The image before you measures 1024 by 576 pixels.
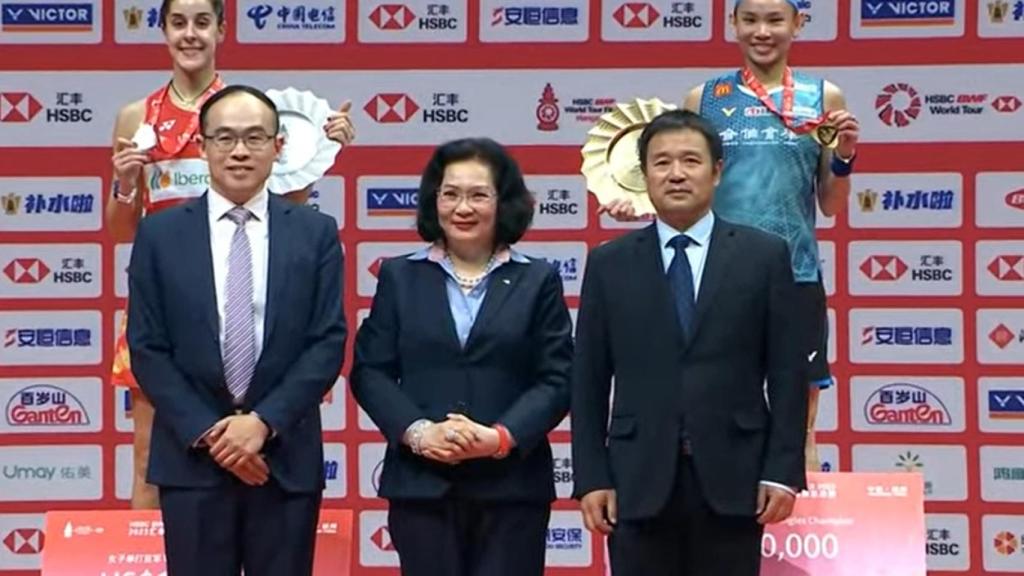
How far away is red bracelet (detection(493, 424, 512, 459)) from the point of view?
Result: 340cm

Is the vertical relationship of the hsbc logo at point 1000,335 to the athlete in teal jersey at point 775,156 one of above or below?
below

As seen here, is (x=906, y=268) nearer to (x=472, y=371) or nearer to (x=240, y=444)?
(x=472, y=371)

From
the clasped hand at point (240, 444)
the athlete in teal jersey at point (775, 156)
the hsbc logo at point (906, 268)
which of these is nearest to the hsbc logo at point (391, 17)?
the hsbc logo at point (906, 268)

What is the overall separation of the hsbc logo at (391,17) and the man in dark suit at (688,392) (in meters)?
2.20

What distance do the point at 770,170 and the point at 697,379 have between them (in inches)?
30.3

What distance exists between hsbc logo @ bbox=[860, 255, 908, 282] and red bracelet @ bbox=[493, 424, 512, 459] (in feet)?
7.63

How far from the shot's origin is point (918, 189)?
5.40 metres

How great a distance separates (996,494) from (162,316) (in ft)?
9.98

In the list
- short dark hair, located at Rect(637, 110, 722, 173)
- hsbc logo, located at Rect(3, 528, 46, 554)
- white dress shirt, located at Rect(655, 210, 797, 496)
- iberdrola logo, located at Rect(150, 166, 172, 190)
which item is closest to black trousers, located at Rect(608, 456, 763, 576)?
white dress shirt, located at Rect(655, 210, 797, 496)

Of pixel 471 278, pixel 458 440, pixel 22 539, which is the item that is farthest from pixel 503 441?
pixel 22 539

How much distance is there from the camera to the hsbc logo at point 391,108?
5453 mm

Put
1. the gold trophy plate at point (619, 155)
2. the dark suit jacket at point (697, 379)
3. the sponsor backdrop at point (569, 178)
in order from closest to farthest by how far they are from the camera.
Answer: the dark suit jacket at point (697, 379) → the gold trophy plate at point (619, 155) → the sponsor backdrop at point (569, 178)

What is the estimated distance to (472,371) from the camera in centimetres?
349

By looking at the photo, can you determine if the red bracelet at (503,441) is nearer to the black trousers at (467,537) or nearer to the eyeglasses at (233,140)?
the black trousers at (467,537)
